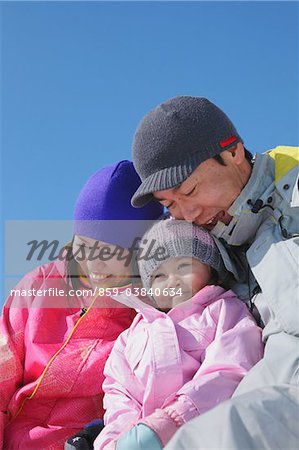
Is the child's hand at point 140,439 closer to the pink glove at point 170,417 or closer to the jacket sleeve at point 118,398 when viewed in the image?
the pink glove at point 170,417

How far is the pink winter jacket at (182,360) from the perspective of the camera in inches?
88.0

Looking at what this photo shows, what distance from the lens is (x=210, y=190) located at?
2514mm

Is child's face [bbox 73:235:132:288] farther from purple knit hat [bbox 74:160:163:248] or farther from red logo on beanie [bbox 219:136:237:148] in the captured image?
red logo on beanie [bbox 219:136:237:148]

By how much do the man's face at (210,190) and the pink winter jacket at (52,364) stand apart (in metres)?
0.65

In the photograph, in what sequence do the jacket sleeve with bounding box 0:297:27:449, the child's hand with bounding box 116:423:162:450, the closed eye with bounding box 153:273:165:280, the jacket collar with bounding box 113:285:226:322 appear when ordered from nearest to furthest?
the child's hand with bounding box 116:423:162:450
the jacket collar with bounding box 113:285:226:322
the closed eye with bounding box 153:273:165:280
the jacket sleeve with bounding box 0:297:27:449

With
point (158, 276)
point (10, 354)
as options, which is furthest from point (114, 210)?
point (10, 354)

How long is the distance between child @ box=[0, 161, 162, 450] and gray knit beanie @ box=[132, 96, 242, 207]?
439 mm

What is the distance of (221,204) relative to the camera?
99.7 inches

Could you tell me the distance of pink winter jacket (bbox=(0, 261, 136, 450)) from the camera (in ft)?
9.31

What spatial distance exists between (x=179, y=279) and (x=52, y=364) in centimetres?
68

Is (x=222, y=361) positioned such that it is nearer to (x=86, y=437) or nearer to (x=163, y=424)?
(x=163, y=424)

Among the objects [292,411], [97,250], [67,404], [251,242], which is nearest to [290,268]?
[251,242]

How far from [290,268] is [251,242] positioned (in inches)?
15.1

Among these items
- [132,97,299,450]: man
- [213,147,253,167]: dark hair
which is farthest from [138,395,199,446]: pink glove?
[213,147,253,167]: dark hair
